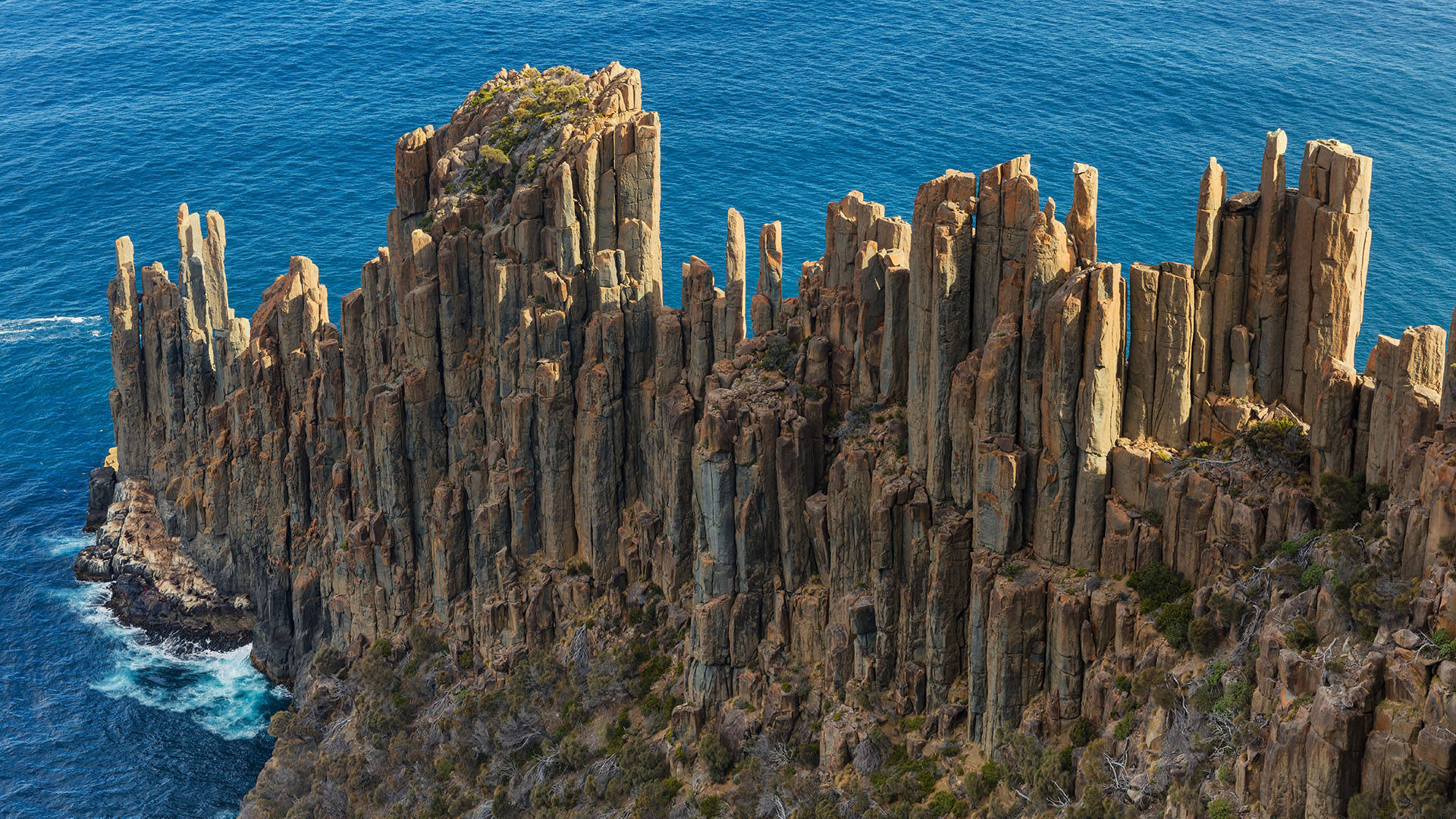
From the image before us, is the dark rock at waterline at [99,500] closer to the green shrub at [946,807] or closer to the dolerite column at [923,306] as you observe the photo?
the dolerite column at [923,306]

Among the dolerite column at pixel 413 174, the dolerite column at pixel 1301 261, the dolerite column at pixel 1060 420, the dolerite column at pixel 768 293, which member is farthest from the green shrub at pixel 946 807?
the dolerite column at pixel 413 174

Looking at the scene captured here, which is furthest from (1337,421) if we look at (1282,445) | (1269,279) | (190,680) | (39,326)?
(39,326)

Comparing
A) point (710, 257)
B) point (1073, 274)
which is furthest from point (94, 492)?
point (1073, 274)

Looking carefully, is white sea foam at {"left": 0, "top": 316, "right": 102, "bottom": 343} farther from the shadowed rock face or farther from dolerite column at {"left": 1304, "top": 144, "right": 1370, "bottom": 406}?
dolerite column at {"left": 1304, "top": 144, "right": 1370, "bottom": 406}

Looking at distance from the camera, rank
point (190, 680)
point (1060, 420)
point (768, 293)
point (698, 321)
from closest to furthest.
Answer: point (1060, 420) → point (768, 293) → point (698, 321) → point (190, 680)

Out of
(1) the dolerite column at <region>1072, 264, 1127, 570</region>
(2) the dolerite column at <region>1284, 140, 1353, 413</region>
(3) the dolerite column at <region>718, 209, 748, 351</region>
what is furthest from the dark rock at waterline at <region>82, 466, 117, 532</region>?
(2) the dolerite column at <region>1284, 140, 1353, 413</region>

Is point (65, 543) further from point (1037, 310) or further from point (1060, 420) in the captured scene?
point (1037, 310)

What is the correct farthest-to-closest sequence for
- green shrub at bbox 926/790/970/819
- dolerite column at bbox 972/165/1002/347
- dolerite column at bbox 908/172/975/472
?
green shrub at bbox 926/790/970/819
dolerite column at bbox 908/172/975/472
dolerite column at bbox 972/165/1002/347
